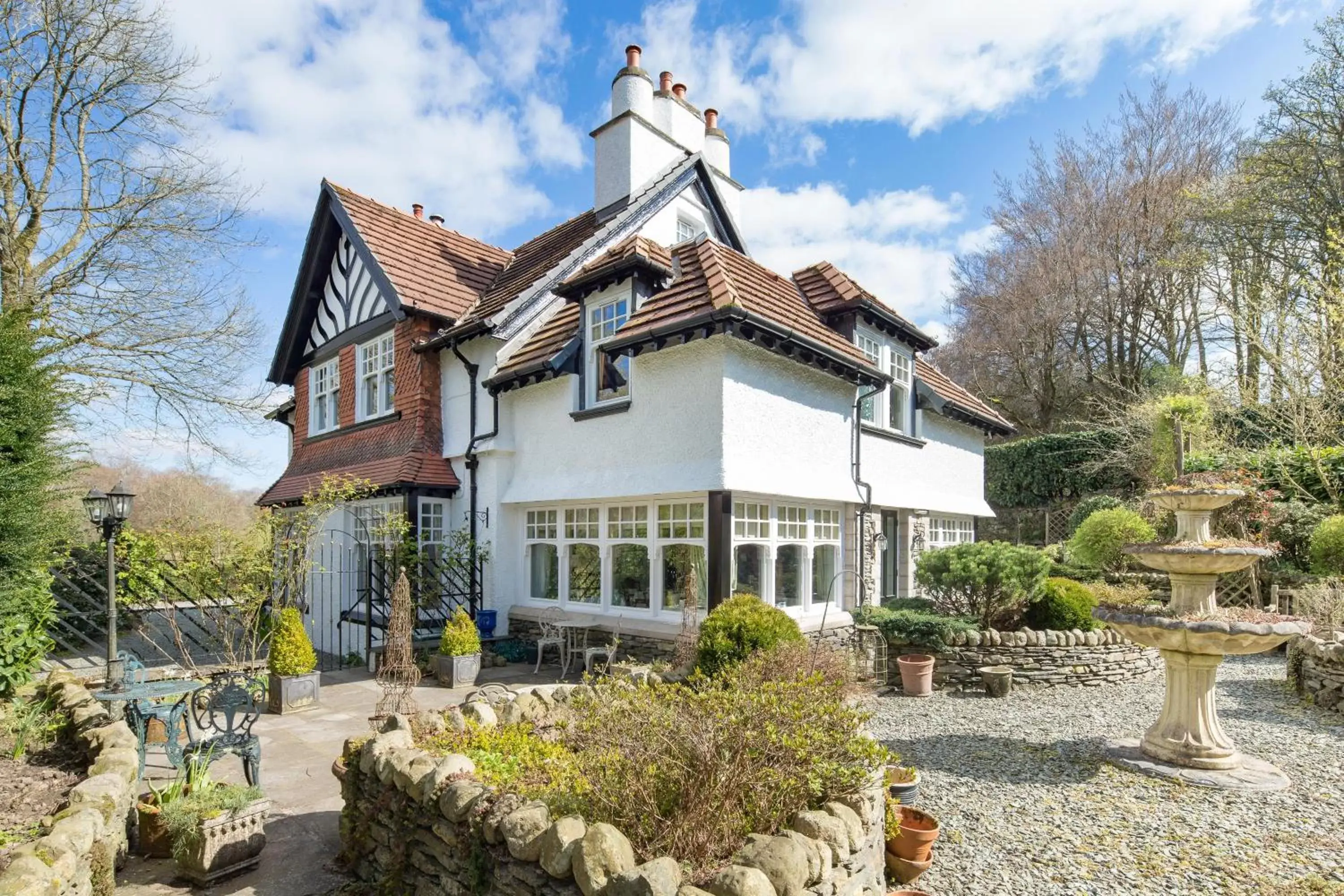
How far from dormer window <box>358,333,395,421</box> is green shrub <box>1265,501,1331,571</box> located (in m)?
19.4

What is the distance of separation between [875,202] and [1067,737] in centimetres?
1170

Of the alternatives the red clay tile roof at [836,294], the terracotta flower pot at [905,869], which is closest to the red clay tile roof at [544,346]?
the red clay tile roof at [836,294]

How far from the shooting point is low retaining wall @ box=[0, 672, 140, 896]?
354 cm

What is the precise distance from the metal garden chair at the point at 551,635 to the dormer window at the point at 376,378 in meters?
5.94

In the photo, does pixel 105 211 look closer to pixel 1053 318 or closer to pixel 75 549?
pixel 75 549

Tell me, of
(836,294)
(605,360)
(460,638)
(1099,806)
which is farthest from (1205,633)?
(460,638)

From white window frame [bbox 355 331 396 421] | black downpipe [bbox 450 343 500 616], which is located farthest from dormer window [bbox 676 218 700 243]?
white window frame [bbox 355 331 396 421]

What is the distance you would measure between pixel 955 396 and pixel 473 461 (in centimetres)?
1201

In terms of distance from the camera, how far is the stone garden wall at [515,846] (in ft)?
11.2

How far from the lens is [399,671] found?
800 cm

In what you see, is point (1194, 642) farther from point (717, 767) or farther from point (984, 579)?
point (717, 767)

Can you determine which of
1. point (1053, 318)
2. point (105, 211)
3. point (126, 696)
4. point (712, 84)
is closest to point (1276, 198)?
point (1053, 318)

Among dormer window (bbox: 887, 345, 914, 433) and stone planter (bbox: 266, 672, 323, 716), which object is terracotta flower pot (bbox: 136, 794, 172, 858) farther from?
dormer window (bbox: 887, 345, 914, 433)

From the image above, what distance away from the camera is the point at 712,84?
16562mm
